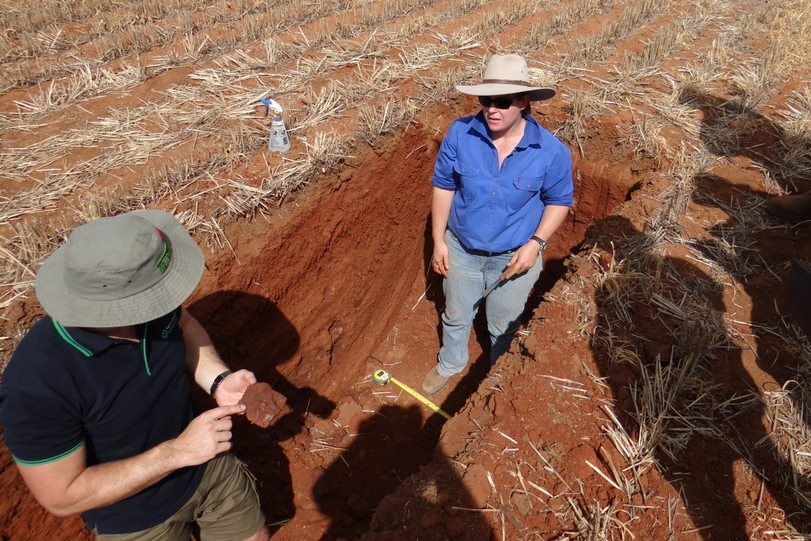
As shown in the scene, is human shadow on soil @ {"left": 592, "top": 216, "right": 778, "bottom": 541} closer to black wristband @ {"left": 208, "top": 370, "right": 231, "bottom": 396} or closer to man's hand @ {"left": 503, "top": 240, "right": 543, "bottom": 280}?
man's hand @ {"left": 503, "top": 240, "right": 543, "bottom": 280}

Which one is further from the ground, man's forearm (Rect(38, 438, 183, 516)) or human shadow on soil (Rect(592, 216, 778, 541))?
man's forearm (Rect(38, 438, 183, 516))

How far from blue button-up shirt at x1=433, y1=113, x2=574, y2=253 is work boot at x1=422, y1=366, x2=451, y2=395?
162 centimetres

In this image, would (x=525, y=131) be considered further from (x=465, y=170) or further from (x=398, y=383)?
(x=398, y=383)

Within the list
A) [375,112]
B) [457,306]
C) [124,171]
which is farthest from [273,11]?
[457,306]

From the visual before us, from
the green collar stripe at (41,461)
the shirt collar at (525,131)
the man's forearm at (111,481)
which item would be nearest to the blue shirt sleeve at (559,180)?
the shirt collar at (525,131)

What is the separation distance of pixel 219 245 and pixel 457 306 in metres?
1.84

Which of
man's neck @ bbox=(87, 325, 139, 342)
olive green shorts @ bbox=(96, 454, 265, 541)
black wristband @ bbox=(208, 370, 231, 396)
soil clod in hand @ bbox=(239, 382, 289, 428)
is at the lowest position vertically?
olive green shorts @ bbox=(96, 454, 265, 541)

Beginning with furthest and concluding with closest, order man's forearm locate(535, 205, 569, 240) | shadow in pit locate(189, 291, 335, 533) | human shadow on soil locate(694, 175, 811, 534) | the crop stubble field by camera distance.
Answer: shadow in pit locate(189, 291, 335, 533) < man's forearm locate(535, 205, 569, 240) < the crop stubble field < human shadow on soil locate(694, 175, 811, 534)

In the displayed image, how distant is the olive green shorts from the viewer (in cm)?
235

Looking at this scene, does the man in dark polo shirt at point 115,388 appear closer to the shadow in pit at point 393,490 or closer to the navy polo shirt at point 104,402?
the navy polo shirt at point 104,402

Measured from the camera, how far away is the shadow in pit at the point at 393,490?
7.90 ft

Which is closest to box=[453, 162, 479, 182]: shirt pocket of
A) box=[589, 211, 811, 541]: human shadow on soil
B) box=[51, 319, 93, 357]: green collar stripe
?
box=[589, 211, 811, 541]: human shadow on soil

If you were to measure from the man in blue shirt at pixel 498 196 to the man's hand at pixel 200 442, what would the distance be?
6.64 ft

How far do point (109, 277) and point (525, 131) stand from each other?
2.40 meters
